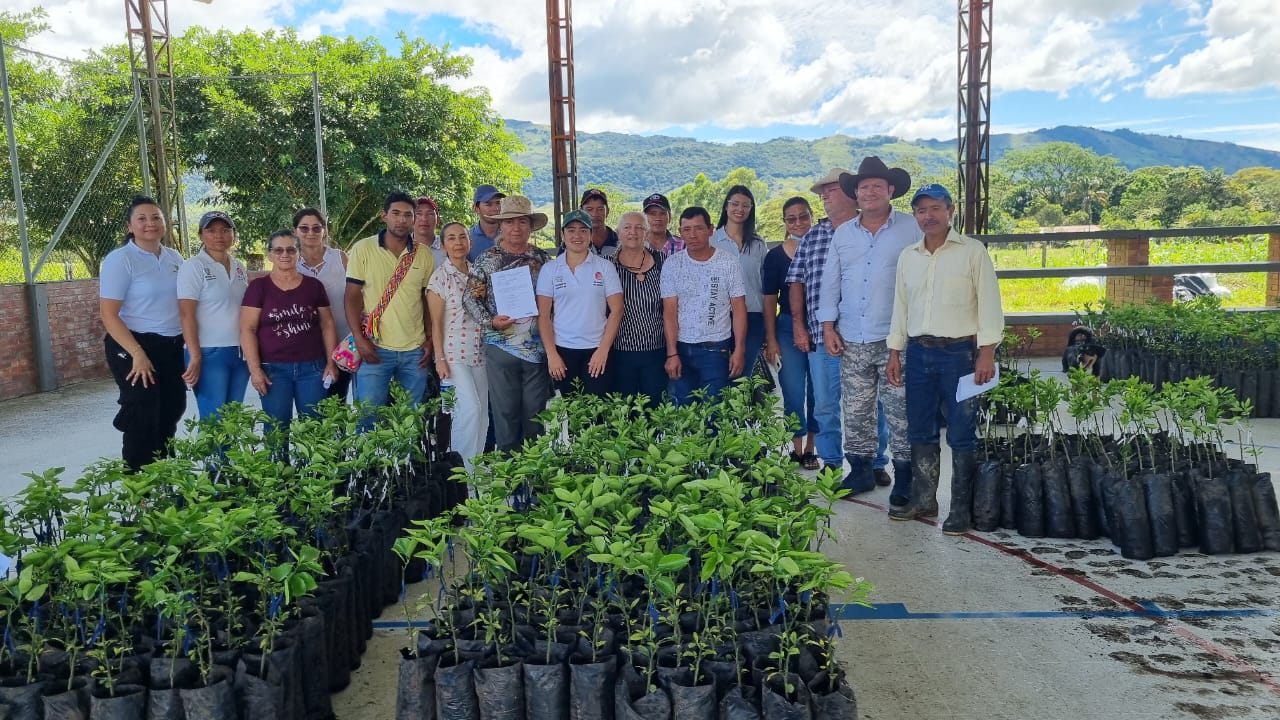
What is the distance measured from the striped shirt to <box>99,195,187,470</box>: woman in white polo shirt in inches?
88.9

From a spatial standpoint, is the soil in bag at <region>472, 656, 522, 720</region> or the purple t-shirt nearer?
the soil in bag at <region>472, 656, 522, 720</region>

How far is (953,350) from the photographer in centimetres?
412

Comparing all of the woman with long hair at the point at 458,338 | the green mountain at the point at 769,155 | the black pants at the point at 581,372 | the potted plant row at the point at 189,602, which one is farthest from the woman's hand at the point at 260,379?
the green mountain at the point at 769,155

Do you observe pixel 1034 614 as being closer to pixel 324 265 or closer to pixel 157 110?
pixel 324 265

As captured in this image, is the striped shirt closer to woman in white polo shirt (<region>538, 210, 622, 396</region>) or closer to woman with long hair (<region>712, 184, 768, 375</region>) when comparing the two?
woman in white polo shirt (<region>538, 210, 622, 396</region>)

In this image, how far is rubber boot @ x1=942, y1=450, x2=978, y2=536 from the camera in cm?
420

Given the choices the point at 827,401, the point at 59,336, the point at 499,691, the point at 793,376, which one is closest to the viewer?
the point at 499,691

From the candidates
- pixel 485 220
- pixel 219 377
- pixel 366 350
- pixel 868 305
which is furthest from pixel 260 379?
pixel 868 305

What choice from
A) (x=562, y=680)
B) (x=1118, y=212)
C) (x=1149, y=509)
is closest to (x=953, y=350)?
(x=1149, y=509)

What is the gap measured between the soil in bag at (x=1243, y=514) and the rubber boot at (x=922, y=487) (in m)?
1.23

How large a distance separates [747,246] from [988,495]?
1915 mm

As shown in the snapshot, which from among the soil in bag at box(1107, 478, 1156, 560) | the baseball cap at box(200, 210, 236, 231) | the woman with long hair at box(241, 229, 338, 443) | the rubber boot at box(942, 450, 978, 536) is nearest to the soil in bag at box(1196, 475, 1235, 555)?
the soil in bag at box(1107, 478, 1156, 560)

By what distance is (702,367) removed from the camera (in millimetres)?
4691

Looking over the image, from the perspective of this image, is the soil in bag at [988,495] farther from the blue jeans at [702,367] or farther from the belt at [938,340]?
the blue jeans at [702,367]
